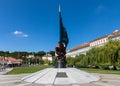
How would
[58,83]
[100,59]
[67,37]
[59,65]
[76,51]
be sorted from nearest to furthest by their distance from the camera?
[58,83] < [59,65] < [67,37] < [100,59] < [76,51]

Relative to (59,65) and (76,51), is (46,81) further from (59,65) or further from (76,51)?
(76,51)

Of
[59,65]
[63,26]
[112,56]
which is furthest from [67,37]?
[112,56]

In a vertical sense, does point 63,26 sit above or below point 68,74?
above

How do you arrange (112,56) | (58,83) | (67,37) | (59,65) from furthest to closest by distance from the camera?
(112,56), (67,37), (59,65), (58,83)

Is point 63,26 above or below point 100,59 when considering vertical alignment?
above

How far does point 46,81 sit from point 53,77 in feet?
3.58

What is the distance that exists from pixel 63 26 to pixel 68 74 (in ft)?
29.3

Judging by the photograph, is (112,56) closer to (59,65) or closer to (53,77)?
(59,65)

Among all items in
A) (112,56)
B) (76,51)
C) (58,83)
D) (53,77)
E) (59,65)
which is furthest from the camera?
(76,51)

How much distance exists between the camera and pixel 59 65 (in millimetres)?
25641

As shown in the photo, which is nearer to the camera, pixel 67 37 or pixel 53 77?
pixel 53 77

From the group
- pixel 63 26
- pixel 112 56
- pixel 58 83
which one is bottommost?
pixel 58 83

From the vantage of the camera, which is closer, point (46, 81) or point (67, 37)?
point (46, 81)

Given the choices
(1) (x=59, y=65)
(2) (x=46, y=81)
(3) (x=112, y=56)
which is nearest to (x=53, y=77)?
(2) (x=46, y=81)
